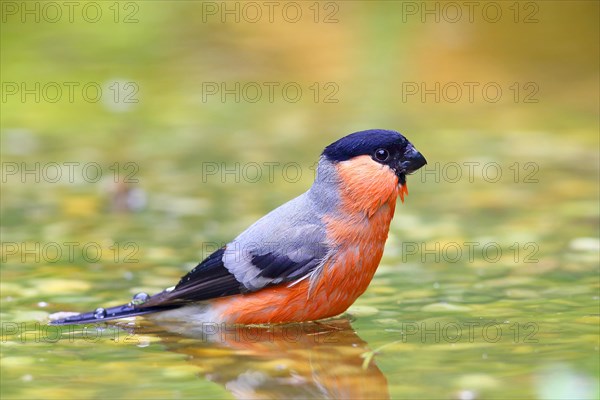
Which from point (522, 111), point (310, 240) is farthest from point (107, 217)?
point (522, 111)

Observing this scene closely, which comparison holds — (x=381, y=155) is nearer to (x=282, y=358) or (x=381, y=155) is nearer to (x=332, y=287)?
(x=332, y=287)

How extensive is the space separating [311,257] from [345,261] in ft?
0.55

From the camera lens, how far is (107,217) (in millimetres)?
7543

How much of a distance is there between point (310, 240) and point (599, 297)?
1580mm

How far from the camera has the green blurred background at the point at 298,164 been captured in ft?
15.3

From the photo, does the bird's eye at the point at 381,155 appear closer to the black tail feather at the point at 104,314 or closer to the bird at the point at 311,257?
the bird at the point at 311,257

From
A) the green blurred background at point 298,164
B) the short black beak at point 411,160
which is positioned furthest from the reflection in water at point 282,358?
the short black beak at point 411,160

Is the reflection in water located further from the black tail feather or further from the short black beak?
the short black beak

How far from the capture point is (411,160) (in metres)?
5.32

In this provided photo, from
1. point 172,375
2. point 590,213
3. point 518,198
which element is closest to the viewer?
point 172,375

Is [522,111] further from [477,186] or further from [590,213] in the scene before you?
[590,213]

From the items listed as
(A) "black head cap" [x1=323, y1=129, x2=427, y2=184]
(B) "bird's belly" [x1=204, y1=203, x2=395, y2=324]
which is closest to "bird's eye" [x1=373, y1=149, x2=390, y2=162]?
(A) "black head cap" [x1=323, y1=129, x2=427, y2=184]

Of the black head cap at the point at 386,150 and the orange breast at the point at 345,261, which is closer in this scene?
the orange breast at the point at 345,261

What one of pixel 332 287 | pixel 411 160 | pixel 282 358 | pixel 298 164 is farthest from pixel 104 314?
pixel 298 164
